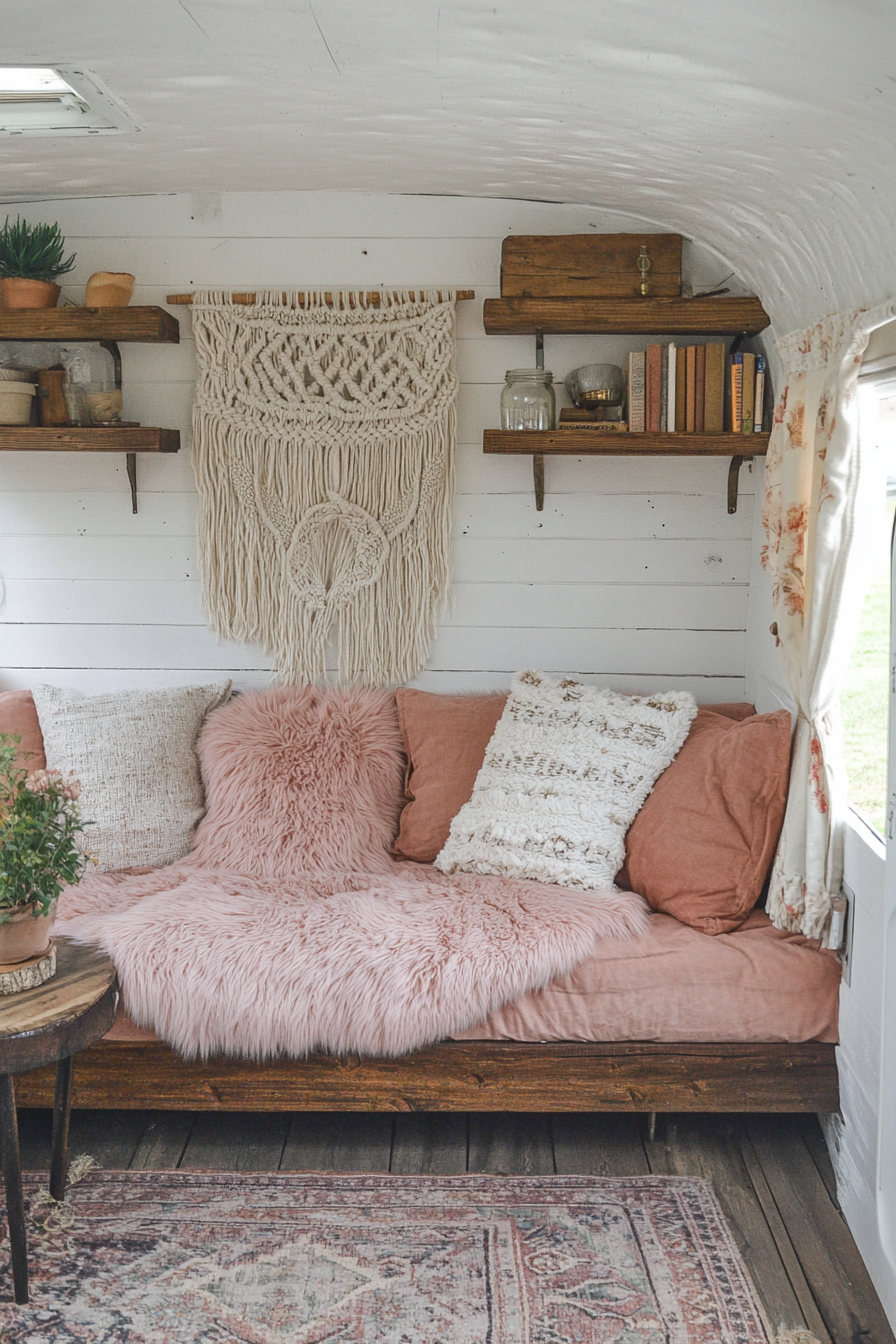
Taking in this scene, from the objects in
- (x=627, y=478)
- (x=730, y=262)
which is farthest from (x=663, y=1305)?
(x=730, y=262)

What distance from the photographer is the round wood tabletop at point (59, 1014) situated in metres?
1.84

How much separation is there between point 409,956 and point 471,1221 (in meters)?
0.51

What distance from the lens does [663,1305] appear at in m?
1.86

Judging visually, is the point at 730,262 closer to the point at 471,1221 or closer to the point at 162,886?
the point at 162,886

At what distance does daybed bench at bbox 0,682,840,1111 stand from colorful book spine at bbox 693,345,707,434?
1326 mm

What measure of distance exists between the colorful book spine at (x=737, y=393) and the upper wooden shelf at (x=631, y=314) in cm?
8

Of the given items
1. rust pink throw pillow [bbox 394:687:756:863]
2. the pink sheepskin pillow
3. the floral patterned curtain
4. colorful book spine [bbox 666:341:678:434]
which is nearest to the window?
the floral patterned curtain

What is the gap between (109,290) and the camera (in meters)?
2.83

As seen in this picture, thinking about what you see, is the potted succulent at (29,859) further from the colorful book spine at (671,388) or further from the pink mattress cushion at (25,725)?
the colorful book spine at (671,388)

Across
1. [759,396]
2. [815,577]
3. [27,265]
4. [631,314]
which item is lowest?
[815,577]

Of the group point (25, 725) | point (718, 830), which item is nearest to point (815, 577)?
point (718, 830)

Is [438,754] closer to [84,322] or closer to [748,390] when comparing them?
[748,390]

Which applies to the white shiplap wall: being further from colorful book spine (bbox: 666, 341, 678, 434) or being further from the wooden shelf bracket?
colorful book spine (bbox: 666, 341, 678, 434)

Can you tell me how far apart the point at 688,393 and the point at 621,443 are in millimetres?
226
